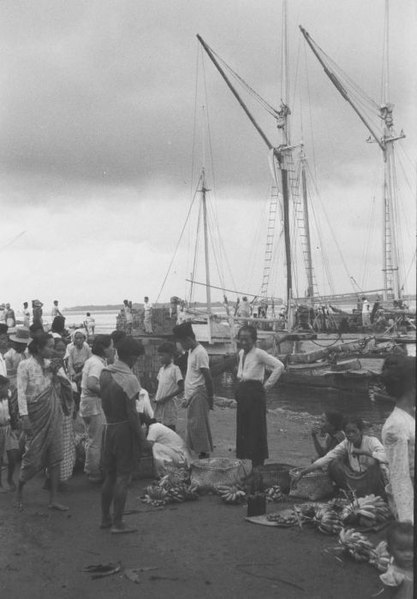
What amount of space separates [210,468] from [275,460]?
6.72 feet

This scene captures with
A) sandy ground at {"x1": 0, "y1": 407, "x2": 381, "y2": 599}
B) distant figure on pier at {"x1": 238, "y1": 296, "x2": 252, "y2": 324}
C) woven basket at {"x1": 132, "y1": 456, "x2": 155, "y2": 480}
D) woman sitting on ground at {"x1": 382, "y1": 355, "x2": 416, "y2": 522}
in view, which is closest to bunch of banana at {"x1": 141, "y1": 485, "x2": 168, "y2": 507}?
sandy ground at {"x1": 0, "y1": 407, "x2": 381, "y2": 599}

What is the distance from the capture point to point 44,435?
549cm

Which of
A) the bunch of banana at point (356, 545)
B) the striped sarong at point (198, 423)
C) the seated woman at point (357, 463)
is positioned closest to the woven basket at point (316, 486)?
the seated woman at point (357, 463)

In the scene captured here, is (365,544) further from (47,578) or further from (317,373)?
(317,373)

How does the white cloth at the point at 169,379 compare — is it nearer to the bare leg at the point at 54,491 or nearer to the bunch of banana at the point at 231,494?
the bunch of banana at the point at 231,494

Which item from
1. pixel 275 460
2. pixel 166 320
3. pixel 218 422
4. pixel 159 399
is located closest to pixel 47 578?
pixel 159 399

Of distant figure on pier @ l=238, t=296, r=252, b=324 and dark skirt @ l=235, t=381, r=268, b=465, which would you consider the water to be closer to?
distant figure on pier @ l=238, t=296, r=252, b=324

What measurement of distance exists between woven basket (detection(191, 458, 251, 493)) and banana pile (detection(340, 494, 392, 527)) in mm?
1424

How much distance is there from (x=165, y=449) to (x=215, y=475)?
84 cm

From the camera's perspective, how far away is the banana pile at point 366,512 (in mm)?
4605

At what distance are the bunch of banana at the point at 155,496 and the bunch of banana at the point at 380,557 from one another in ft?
7.51

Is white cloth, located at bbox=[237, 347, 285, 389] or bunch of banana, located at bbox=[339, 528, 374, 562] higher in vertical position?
white cloth, located at bbox=[237, 347, 285, 389]

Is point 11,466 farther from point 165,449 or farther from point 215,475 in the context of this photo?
point 215,475

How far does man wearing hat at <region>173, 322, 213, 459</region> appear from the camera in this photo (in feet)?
22.4
